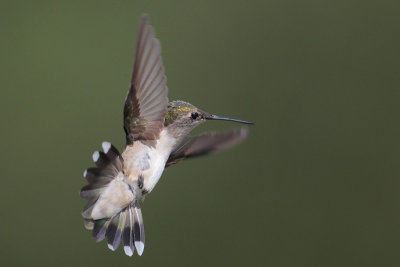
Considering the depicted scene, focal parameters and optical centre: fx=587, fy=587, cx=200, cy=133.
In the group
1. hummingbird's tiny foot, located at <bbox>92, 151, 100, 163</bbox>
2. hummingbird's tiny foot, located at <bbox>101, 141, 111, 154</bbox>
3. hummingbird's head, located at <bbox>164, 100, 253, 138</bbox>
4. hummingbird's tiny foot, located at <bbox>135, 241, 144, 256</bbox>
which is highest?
hummingbird's head, located at <bbox>164, 100, 253, 138</bbox>

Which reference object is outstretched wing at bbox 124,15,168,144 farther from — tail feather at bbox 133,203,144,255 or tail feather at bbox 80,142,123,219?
tail feather at bbox 133,203,144,255

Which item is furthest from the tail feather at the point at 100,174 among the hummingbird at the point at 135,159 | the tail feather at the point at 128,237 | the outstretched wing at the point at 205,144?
the outstretched wing at the point at 205,144

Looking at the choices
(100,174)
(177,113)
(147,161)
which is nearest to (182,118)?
(177,113)

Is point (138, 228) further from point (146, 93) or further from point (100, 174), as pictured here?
point (146, 93)

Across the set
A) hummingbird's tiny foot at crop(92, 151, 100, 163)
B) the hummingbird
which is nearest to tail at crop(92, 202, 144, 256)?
the hummingbird

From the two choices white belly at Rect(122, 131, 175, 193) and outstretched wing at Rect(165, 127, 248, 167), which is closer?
white belly at Rect(122, 131, 175, 193)

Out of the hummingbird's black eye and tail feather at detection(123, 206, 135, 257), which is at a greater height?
the hummingbird's black eye

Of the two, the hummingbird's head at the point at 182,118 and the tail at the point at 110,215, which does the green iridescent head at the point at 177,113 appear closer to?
the hummingbird's head at the point at 182,118
